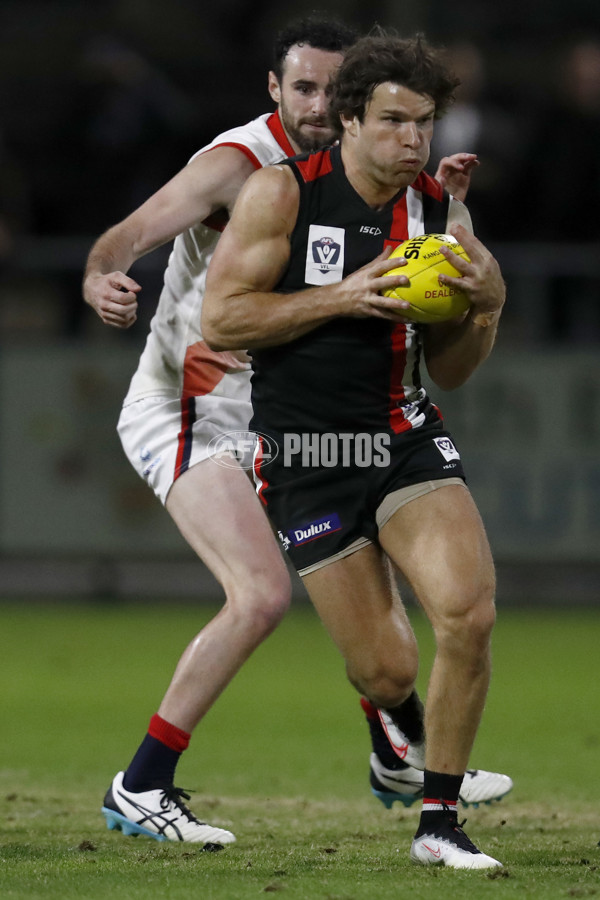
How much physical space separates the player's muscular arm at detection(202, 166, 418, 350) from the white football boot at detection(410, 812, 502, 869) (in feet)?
5.43

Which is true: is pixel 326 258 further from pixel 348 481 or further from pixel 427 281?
pixel 348 481

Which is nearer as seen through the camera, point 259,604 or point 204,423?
point 259,604

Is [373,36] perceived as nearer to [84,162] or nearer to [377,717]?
[377,717]

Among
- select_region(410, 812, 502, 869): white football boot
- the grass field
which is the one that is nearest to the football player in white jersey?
the grass field

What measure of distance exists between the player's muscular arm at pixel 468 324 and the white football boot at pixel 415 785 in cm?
170

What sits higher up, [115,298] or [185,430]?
[115,298]

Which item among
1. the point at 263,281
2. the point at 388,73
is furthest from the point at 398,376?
the point at 388,73

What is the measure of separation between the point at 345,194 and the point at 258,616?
1639 mm

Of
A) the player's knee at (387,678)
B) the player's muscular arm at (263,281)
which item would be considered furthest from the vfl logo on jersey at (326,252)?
the player's knee at (387,678)

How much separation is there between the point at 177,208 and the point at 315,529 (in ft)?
4.75

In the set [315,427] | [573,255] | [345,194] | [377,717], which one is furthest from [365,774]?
[573,255]

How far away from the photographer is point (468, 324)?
5242 millimetres

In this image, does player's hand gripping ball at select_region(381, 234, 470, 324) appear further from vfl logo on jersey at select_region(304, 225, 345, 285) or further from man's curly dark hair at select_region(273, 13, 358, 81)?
man's curly dark hair at select_region(273, 13, 358, 81)

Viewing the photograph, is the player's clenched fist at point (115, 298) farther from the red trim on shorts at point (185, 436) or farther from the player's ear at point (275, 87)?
the player's ear at point (275, 87)
